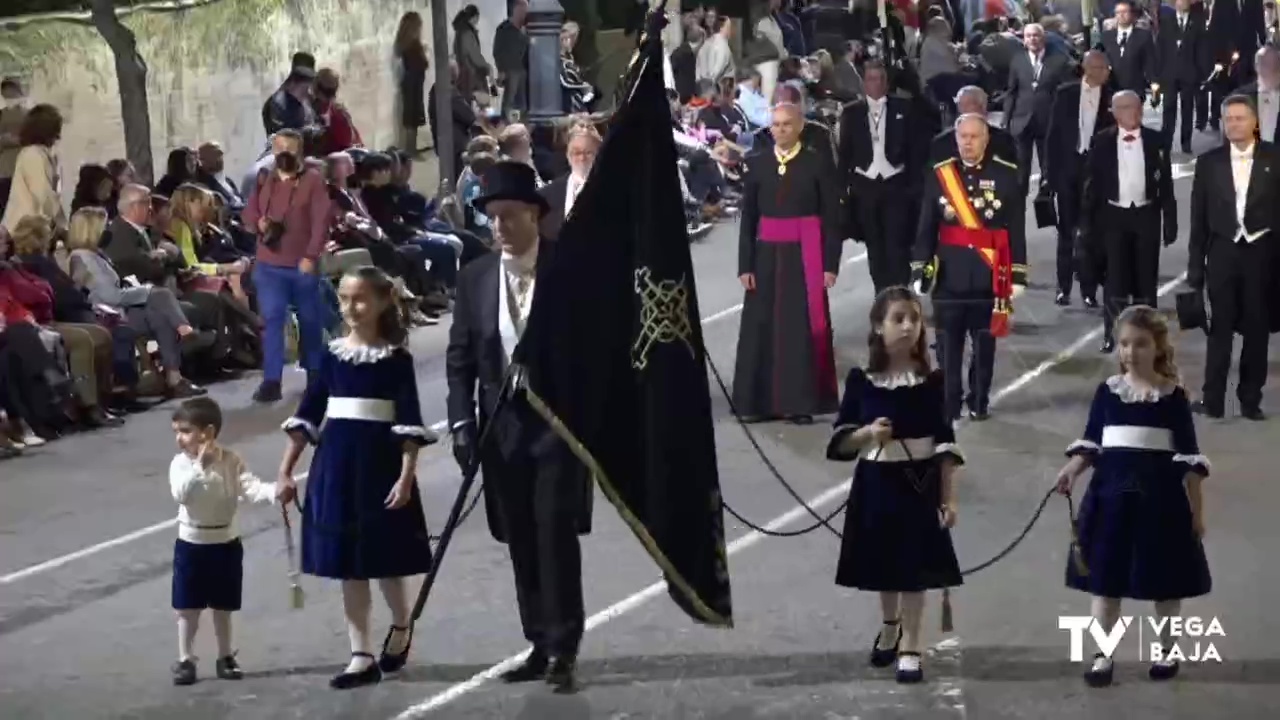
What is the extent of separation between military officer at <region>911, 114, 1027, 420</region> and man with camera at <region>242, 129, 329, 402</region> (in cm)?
407

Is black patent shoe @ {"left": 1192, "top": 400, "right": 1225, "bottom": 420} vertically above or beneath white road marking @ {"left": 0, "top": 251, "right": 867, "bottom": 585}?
beneath

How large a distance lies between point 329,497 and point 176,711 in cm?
96

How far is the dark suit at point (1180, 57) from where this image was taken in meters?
29.6

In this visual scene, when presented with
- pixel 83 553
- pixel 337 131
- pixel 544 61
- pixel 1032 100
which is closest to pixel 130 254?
pixel 83 553

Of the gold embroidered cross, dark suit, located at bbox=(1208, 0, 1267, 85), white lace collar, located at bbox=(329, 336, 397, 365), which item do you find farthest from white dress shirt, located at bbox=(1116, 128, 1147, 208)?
dark suit, located at bbox=(1208, 0, 1267, 85)

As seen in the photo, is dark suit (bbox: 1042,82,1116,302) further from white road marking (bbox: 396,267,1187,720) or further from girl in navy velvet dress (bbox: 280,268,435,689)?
girl in navy velvet dress (bbox: 280,268,435,689)

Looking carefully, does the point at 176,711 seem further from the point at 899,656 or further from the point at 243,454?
the point at 243,454

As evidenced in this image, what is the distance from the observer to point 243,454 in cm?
1514

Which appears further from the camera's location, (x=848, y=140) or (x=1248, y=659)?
(x=848, y=140)

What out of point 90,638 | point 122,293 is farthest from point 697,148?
point 90,638

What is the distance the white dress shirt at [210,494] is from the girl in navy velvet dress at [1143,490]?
310 centimetres

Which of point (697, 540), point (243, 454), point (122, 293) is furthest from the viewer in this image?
point (122, 293)

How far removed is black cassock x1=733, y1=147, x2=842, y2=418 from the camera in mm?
15398

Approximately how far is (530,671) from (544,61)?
17407 mm
